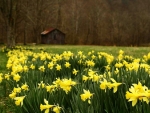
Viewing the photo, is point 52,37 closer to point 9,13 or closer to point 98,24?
point 98,24

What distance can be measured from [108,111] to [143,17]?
56.2 metres

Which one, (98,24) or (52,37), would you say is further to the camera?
(98,24)

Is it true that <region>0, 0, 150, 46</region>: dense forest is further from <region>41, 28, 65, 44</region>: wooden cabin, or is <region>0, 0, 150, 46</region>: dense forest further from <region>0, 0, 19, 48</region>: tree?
<region>0, 0, 19, 48</region>: tree

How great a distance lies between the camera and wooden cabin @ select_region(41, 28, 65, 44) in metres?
44.2

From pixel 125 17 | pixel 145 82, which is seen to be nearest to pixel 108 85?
pixel 145 82

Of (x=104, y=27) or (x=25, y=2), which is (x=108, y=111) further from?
(x=104, y=27)

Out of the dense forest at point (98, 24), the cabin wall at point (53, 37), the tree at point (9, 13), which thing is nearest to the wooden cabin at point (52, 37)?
the cabin wall at point (53, 37)

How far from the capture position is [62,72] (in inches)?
176

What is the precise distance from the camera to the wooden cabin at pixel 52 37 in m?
44.2

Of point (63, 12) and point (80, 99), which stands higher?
point (63, 12)

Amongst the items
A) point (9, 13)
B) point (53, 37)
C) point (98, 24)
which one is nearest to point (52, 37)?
point (53, 37)

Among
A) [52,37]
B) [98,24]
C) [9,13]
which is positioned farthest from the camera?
[98,24]

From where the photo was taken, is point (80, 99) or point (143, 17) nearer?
point (80, 99)

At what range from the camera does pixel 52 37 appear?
44.6 metres
